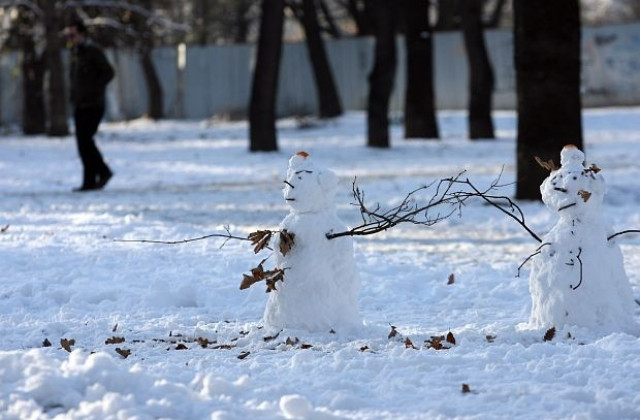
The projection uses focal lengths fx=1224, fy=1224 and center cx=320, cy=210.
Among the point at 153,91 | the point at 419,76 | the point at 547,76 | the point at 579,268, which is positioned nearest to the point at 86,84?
the point at 547,76

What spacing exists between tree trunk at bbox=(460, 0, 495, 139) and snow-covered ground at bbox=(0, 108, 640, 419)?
7260mm

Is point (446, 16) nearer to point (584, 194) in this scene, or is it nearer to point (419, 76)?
point (419, 76)

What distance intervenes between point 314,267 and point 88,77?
8114 millimetres

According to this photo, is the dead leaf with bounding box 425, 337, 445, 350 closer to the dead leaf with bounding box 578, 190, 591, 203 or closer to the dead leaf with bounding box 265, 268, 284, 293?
the dead leaf with bounding box 265, 268, 284, 293

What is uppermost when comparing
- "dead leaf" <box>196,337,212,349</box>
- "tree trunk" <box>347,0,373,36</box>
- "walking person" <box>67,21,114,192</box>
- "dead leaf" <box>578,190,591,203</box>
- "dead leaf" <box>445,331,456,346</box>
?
"tree trunk" <box>347,0,373,36</box>

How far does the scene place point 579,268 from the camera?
6.20 metres

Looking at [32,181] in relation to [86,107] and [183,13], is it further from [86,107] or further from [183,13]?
[183,13]

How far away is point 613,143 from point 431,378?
17.5 m

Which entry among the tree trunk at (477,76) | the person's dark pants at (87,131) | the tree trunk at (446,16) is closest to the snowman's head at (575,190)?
the person's dark pants at (87,131)

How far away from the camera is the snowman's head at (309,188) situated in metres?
6.22

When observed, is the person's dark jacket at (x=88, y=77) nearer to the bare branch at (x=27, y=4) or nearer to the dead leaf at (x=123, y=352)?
the dead leaf at (x=123, y=352)

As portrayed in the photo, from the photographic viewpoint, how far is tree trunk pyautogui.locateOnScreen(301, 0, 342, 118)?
3091 cm

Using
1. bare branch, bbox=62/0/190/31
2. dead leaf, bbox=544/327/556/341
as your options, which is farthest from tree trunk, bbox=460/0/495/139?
dead leaf, bbox=544/327/556/341

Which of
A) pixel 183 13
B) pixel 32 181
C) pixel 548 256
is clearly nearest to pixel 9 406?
pixel 548 256
